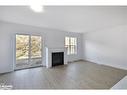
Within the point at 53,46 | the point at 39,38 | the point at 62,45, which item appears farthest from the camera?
the point at 62,45

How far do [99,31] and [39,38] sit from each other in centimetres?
400

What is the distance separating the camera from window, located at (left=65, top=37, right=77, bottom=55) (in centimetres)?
769

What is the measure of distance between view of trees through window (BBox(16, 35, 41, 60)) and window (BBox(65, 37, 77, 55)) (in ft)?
7.76

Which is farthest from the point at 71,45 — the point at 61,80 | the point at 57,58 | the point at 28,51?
the point at 61,80

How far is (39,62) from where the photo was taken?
20.3ft

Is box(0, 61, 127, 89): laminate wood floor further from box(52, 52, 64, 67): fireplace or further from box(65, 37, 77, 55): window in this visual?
box(65, 37, 77, 55): window

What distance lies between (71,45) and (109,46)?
2.83 m

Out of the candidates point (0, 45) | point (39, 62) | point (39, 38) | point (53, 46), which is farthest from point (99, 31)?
point (0, 45)

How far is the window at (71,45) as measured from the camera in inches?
303

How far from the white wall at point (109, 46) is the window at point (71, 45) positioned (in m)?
0.96

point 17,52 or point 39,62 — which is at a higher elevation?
point 17,52

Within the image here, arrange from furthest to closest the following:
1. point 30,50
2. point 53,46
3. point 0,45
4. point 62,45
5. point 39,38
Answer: point 62,45 < point 53,46 < point 39,38 < point 30,50 < point 0,45

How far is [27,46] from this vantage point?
565cm

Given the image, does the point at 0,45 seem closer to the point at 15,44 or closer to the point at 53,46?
the point at 15,44
